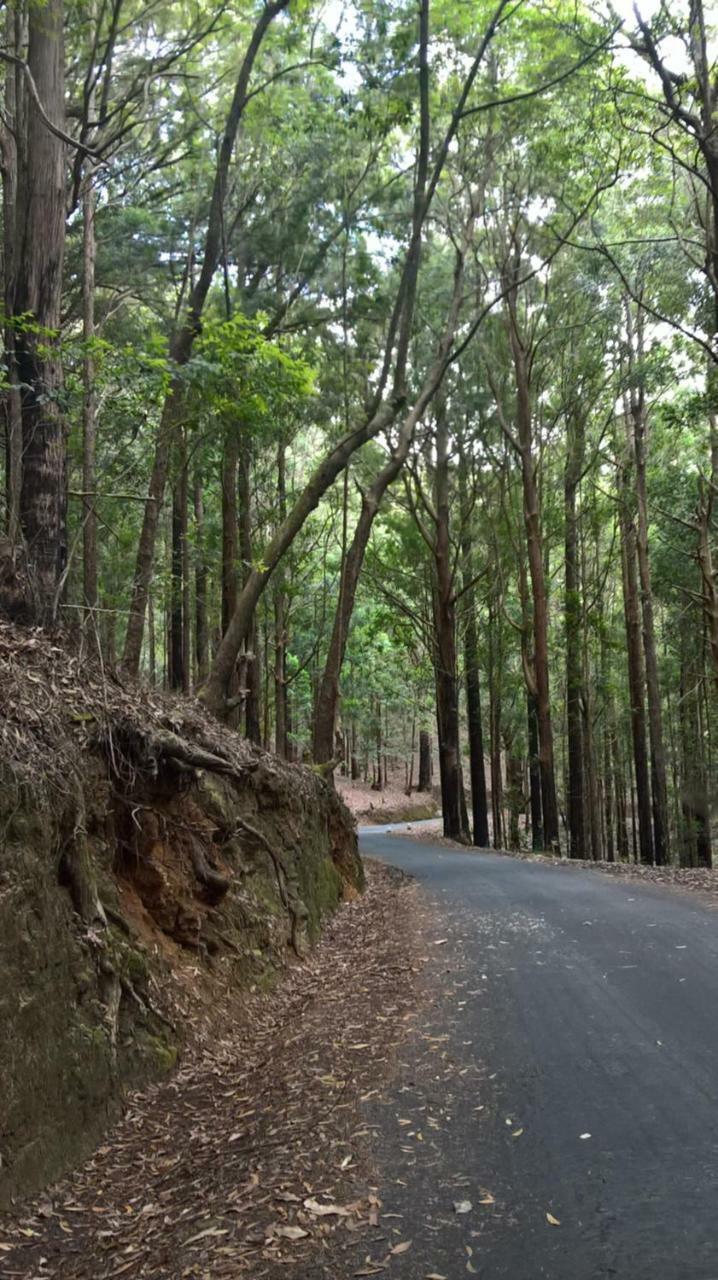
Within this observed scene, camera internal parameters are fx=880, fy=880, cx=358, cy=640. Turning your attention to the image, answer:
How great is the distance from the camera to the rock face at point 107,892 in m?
4.32

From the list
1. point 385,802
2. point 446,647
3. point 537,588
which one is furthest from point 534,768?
point 385,802

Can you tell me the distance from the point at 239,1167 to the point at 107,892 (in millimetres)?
1990

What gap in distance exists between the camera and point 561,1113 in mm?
4555

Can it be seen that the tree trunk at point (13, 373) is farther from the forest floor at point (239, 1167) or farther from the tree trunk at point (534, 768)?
the tree trunk at point (534, 768)

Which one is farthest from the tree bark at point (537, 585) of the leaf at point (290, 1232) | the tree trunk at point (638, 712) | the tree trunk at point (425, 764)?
the tree trunk at point (425, 764)

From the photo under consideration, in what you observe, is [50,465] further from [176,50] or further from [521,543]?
[521,543]

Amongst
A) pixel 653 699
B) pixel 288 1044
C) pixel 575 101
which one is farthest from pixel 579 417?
pixel 288 1044

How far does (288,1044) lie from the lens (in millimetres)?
6148

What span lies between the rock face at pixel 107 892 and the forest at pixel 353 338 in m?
1.28

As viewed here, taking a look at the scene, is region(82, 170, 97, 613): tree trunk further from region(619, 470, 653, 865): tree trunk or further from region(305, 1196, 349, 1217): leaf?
region(619, 470, 653, 865): tree trunk

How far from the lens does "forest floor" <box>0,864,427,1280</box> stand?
3.61m

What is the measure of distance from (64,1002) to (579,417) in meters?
22.4

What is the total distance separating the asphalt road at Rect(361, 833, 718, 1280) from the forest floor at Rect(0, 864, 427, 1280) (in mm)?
221

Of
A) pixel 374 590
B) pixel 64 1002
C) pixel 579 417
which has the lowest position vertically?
pixel 64 1002
